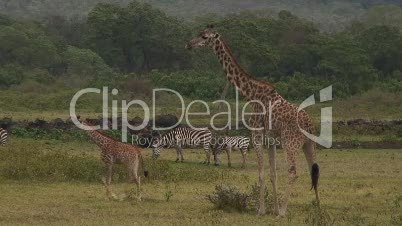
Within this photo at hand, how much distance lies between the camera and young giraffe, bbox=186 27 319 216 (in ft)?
44.3

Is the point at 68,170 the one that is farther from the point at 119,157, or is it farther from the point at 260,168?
the point at 260,168

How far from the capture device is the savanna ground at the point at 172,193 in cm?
1304

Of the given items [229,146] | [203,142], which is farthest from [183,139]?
[229,146]

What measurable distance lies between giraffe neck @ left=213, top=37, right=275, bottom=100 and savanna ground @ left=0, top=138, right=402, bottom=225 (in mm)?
2034

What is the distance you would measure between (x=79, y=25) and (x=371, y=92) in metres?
33.8

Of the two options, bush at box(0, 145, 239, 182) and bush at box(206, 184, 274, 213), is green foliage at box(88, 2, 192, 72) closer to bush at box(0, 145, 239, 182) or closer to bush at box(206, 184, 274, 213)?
bush at box(0, 145, 239, 182)

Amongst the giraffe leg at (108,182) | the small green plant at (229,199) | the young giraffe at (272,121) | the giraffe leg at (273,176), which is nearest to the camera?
the young giraffe at (272,121)

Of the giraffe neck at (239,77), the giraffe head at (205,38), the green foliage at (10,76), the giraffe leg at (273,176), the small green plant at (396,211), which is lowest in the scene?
the small green plant at (396,211)

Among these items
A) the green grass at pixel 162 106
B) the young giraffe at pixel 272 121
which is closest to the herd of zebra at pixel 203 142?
the young giraffe at pixel 272 121

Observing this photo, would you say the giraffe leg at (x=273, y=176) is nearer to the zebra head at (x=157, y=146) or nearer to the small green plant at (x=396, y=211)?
the small green plant at (x=396, y=211)

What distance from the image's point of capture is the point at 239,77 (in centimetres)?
1459

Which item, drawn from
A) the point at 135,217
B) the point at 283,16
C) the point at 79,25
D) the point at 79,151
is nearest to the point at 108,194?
the point at 135,217

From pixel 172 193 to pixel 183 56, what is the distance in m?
42.1

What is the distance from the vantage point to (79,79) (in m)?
51.2
